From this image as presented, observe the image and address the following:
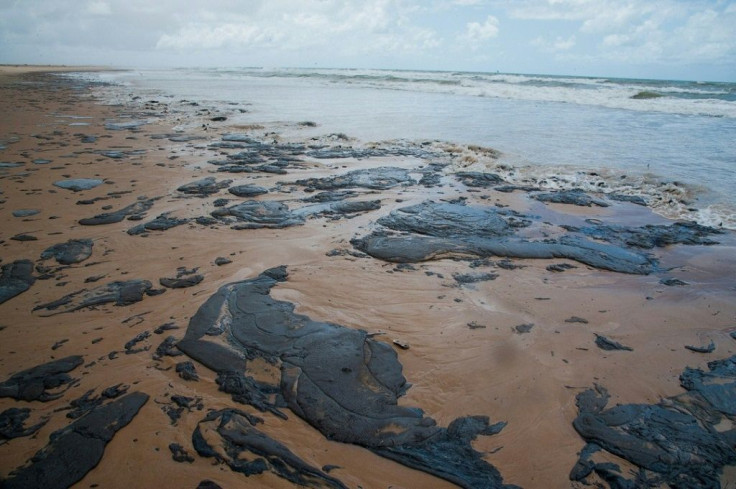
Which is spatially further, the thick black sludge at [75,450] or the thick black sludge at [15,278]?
the thick black sludge at [15,278]

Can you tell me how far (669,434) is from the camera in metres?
2.62

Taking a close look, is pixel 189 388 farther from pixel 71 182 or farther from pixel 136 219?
pixel 71 182

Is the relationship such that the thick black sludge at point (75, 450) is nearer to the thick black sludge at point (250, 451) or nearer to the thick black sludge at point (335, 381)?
the thick black sludge at point (250, 451)

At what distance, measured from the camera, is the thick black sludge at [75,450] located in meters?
2.17

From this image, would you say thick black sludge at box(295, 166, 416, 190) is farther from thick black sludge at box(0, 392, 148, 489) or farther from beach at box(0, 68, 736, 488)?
thick black sludge at box(0, 392, 148, 489)

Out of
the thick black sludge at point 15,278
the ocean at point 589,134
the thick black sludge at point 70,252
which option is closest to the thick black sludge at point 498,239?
the ocean at point 589,134

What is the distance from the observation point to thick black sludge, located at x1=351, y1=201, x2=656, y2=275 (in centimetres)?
507

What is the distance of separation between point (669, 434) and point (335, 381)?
7.51ft

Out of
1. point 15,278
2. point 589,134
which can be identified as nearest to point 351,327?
point 15,278

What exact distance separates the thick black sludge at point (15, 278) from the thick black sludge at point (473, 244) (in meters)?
3.72

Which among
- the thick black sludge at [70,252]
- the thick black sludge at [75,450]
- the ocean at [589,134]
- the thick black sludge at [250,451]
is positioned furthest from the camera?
the ocean at [589,134]

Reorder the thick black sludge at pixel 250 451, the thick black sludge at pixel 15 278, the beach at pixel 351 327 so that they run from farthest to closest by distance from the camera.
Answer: the thick black sludge at pixel 15 278
the beach at pixel 351 327
the thick black sludge at pixel 250 451

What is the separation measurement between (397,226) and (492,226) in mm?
1450

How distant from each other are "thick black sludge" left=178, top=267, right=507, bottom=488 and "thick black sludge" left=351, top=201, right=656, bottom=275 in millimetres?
1784
